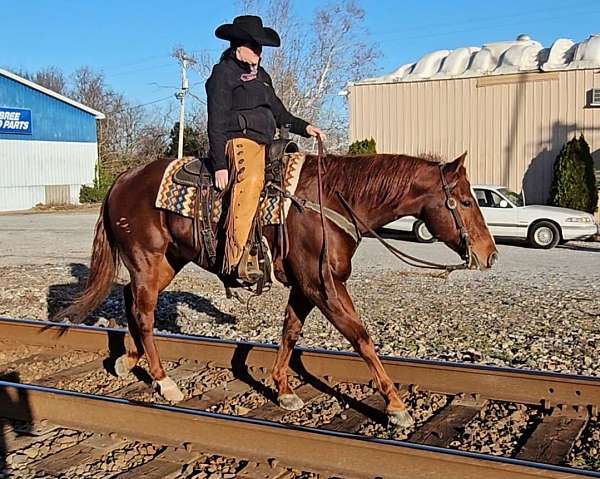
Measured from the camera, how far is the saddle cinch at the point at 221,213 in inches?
220

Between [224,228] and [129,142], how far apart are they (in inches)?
2334

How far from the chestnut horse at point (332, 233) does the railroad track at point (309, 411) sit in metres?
0.38

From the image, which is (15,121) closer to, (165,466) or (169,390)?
(169,390)

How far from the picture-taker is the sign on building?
42.4 metres

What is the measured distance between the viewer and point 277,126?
6.21 metres

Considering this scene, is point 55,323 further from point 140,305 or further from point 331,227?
point 331,227

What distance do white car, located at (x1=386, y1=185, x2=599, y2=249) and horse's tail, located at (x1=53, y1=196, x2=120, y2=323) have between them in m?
14.9

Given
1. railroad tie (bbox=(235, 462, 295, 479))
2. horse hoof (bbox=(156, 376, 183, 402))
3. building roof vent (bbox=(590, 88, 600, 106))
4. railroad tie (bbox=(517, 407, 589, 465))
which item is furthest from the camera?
building roof vent (bbox=(590, 88, 600, 106))

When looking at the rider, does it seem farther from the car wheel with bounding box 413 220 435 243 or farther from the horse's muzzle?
the car wheel with bounding box 413 220 435 243

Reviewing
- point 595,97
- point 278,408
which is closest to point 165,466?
point 278,408

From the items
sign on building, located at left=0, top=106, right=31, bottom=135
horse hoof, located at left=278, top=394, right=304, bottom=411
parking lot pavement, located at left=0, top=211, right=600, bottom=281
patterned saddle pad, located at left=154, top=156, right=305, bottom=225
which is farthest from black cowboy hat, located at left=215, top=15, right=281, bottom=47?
sign on building, located at left=0, top=106, right=31, bottom=135

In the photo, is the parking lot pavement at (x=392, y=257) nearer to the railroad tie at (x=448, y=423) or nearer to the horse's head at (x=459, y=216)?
the railroad tie at (x=448, y=423)

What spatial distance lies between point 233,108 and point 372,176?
118cm

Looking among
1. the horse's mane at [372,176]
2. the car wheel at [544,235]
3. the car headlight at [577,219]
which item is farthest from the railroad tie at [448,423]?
the car headlight at [577,219]
